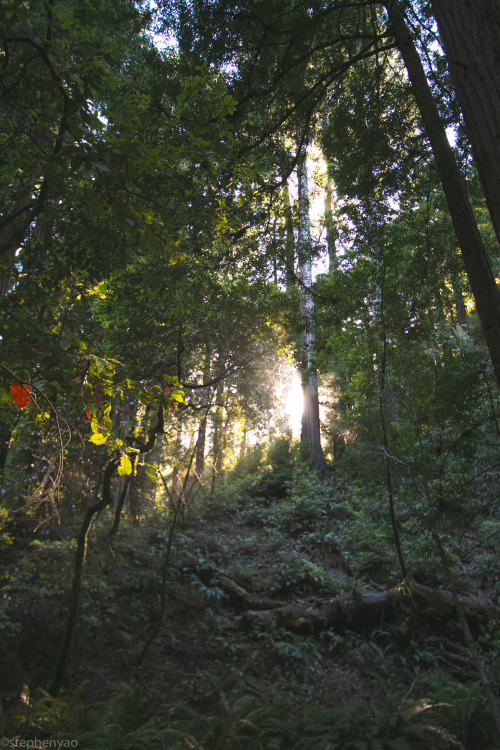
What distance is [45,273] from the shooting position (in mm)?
3688

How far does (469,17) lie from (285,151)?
2877 mm

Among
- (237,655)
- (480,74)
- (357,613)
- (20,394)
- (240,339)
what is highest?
(240,339)

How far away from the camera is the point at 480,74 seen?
2889 mm

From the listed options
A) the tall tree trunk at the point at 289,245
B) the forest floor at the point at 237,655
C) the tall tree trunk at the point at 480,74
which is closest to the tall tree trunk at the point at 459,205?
the tall tree trunk at the point at 480,74

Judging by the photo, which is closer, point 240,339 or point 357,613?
point 357,613

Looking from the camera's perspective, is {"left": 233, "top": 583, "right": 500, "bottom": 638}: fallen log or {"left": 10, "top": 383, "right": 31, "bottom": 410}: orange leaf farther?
{"left": 233, "top": 583, "right": 500, "bottom": 638}: fallen log

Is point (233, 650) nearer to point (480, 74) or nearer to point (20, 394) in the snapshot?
point (20, 394)

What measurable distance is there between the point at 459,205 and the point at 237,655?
644 centimetres

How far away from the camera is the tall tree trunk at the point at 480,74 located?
2.79m

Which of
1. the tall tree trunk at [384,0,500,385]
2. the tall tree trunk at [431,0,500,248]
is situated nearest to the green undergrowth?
the tall tree trunk at [384,0,500,385]

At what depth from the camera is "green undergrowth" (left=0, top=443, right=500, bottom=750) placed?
3617mm

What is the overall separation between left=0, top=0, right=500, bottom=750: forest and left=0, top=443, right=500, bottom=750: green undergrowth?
4 centimetres

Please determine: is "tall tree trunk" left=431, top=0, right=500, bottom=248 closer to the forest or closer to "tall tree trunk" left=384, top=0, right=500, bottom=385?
the forest

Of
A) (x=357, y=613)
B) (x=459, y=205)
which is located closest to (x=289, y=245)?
(x=459, y=205)
